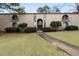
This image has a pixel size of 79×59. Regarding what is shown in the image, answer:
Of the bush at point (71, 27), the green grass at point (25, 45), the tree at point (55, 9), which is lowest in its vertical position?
the green grass at point (25, 45)

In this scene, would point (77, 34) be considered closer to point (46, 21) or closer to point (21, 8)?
point (46, 21)

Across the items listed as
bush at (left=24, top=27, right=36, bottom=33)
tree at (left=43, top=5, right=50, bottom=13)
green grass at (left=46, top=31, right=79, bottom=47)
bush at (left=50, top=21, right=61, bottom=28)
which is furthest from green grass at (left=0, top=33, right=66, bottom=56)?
tree at (left=43, top=5, right=50, bottom=13)

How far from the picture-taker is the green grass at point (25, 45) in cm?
635

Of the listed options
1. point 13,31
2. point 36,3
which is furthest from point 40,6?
point 13,31

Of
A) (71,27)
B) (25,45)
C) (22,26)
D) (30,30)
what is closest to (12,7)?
(22,26)

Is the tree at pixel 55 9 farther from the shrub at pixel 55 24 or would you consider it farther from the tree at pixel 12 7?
the tree at pixel 12 7

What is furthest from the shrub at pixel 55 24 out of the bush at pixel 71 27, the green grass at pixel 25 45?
the green grass at pixel 25 45

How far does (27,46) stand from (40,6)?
65 centimetres

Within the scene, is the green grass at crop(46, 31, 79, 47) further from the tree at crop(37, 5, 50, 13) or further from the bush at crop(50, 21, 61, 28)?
the tree at crop(37, 5, 50, 13)

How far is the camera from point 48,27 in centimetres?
650

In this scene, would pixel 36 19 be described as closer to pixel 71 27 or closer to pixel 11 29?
pixel 11 29

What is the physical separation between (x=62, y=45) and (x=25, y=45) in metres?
0.56

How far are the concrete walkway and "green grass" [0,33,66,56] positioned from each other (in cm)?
6

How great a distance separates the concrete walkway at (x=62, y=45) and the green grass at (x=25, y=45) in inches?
2.3
